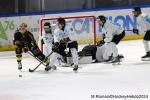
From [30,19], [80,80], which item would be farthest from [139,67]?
[30,19]

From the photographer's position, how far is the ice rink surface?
24.0ft

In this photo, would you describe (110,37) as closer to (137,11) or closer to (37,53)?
(137,11)

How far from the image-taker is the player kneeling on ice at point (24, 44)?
950 cm

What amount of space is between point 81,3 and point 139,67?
199 inches

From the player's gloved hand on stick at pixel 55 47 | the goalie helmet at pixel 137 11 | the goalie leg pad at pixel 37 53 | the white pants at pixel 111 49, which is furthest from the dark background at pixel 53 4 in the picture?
the player's gloved hand on stick at pixel 55 47

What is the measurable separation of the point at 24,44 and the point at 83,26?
392cm

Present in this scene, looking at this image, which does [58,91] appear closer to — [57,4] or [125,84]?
[125,84]

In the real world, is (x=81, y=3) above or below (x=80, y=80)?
above

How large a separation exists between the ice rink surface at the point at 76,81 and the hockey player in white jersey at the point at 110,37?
242 mm

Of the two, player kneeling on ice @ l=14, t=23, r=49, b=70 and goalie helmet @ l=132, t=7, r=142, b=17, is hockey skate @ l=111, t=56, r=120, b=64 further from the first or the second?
player kneeling on ice @ l=14, t=23, r=49, b=70

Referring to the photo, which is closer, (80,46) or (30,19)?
(80,46)

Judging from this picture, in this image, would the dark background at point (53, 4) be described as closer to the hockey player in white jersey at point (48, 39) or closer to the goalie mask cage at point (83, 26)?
the goalie mask cage at point (83, 26)

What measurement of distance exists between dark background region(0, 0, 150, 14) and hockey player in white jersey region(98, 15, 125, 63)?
13.2ft

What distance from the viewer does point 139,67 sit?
9844 mm
